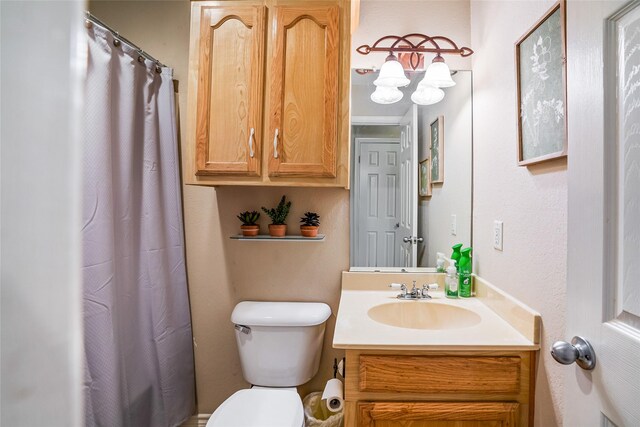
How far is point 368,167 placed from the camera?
1605mm

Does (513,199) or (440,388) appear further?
(513,199)

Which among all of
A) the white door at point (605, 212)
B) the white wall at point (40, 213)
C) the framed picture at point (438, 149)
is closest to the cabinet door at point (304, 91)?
the framed picture at point (438, 149)

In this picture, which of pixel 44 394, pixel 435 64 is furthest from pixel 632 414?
pixel 435 64

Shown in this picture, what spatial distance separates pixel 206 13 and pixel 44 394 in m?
1.49

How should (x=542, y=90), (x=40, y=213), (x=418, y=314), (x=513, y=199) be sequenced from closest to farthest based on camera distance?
(x=40, y=213), (x=542, y=90), (x=513, y=199), (x=418, y=314)

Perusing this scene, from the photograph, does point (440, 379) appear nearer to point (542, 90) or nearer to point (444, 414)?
point (444, 414)

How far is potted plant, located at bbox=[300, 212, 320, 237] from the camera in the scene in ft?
5.08

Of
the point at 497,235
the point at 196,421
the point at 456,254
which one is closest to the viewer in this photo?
the point at 497,235

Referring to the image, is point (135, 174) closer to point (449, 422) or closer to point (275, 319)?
point (275, 319)

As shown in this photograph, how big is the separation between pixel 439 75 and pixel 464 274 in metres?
0.92

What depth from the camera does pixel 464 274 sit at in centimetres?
148

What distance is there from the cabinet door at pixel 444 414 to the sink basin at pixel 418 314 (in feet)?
1.17

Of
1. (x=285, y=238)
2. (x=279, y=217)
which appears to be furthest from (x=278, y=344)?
(x=279, y=217)

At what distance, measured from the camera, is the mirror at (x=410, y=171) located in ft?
5.21
